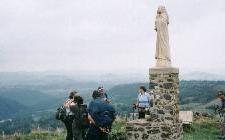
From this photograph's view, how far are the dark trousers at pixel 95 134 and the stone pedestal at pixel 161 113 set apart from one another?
5.62 feet

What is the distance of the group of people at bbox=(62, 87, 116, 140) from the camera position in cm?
1132

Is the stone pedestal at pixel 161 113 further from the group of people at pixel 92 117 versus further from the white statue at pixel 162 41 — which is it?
the group of people at pixel 92 117

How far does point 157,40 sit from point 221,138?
5792 mm

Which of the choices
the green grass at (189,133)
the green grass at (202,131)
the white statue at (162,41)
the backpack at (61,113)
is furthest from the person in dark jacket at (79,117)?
the green grass at (202,131)

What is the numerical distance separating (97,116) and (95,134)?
475mm

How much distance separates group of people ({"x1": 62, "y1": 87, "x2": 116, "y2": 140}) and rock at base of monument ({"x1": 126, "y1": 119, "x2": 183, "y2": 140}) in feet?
4.74

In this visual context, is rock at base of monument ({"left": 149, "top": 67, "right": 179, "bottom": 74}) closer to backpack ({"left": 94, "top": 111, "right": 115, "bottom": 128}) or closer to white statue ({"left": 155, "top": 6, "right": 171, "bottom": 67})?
white statue ({"left": 155, "top": 6, "right": 171, "bottom": 67})

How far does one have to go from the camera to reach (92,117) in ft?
37.5

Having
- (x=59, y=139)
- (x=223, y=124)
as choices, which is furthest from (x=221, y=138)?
(x=59, y=139)

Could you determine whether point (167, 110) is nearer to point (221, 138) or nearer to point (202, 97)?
point (221, 138)

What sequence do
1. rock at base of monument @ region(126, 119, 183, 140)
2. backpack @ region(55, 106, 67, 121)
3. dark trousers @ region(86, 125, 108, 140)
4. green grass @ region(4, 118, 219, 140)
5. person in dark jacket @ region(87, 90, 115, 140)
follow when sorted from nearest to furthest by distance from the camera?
person in dark jacket @ region(87, 90, 115, 140) < dark trousers @ region(86, 125, 108, 140) < backpack @ region(55, 106, 67, 121) < rock at base of monument @ region(126, 119, 183, 140) < green grass @ region(4, 118, 219, 140)

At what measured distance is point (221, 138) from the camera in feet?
57.0

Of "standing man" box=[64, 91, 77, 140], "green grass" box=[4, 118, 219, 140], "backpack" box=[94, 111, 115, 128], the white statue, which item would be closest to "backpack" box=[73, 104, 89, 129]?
"standing man" box=[64, 91, 77, 140]

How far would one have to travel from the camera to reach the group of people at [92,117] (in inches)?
446
